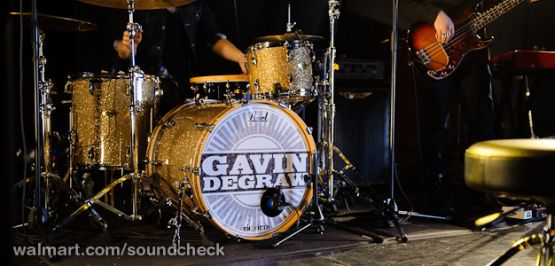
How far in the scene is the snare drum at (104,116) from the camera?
3420mm

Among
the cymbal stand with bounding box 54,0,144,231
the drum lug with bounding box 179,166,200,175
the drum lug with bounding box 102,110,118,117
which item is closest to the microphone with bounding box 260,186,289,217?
the drum lug with bounding box 179,166,200,175

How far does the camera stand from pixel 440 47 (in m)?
3.84

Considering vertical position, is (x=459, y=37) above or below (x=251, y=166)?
above

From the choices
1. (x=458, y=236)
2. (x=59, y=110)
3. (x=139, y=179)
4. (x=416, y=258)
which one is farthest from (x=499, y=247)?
(x=59, y=110)

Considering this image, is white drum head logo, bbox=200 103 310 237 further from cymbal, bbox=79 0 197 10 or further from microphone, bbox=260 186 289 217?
cymbal, bbox=79 0 197 10

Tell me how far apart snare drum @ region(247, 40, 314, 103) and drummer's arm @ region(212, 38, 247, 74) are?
0.81 metres

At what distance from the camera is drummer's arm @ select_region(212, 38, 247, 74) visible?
14.2 feet

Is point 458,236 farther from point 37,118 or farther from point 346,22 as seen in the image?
point 346,22

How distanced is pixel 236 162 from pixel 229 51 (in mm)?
1516

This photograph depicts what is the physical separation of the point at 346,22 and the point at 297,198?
2.83 metres

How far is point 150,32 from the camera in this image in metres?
4.33

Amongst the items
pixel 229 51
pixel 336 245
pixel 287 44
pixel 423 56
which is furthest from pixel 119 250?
pixel 423 56

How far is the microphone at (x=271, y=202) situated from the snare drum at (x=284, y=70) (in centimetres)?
61

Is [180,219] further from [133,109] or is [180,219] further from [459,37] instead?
[459,37]
